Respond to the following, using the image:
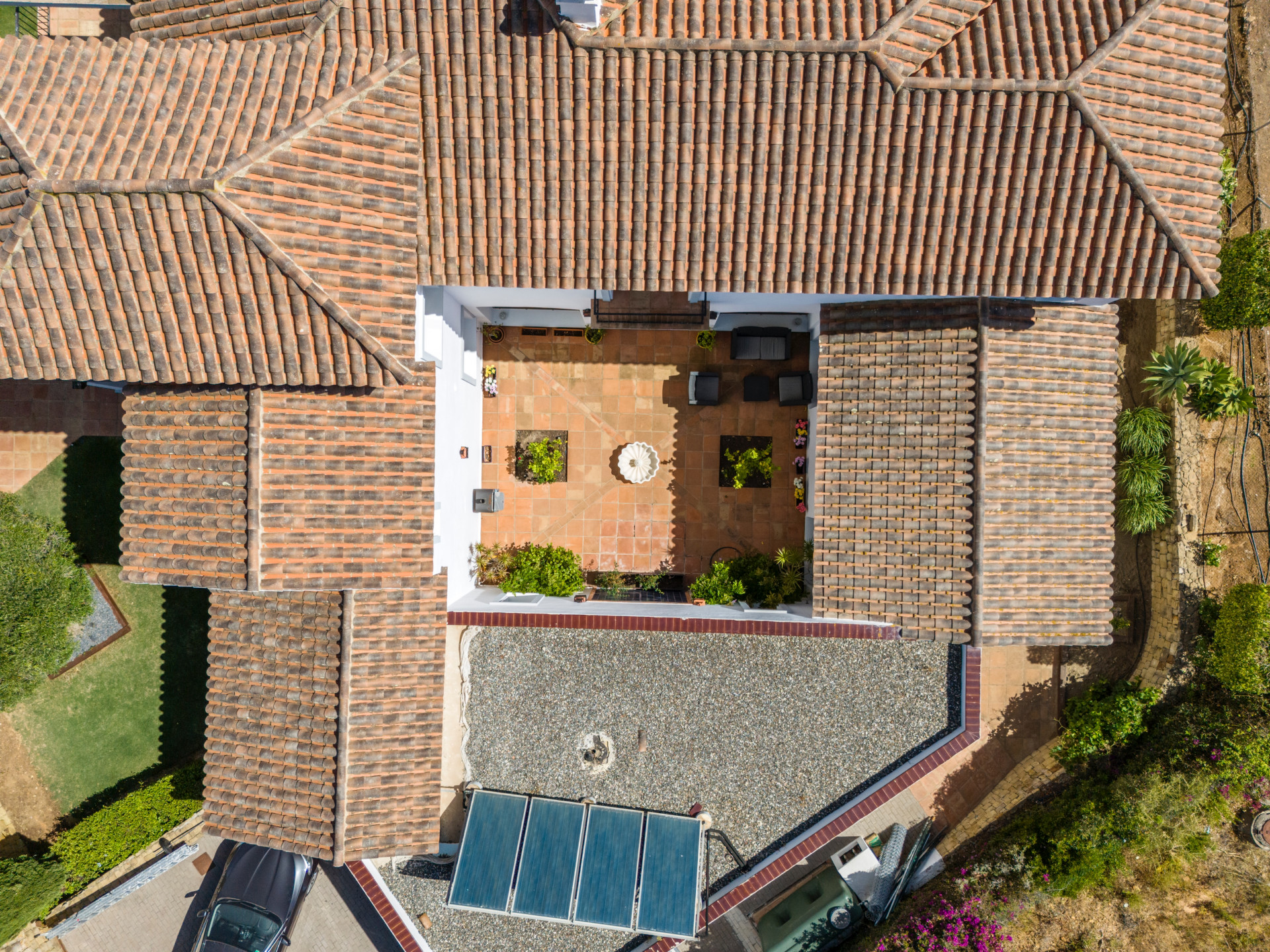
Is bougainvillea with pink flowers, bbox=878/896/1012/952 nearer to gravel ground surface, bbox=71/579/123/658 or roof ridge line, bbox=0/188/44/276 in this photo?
gravel ground surface, bbox=71/579/123/658

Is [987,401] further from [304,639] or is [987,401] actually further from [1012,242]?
[304,639]

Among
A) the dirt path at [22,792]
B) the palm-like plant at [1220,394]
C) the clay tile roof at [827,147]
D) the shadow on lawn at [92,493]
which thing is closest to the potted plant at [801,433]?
the clay tile roof at [827,147]

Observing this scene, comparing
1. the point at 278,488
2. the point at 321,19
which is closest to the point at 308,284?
the point at 278,488

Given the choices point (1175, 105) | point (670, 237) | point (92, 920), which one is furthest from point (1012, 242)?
point (92, 920)

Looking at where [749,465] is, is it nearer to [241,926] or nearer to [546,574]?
[546,574]

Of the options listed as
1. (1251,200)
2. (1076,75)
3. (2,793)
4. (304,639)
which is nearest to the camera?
(1076,75)
